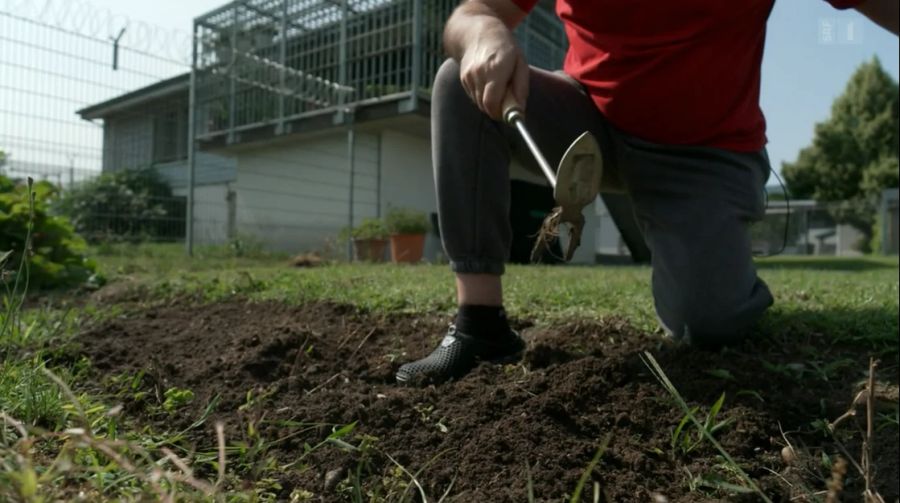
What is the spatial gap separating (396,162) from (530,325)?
606 cm

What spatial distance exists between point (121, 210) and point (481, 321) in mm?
6696

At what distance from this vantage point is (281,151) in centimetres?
861

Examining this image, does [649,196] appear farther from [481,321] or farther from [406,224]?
[406,224]

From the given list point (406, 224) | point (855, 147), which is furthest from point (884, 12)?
point (855, 147)

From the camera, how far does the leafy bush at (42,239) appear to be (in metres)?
2.86

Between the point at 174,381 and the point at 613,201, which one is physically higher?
the point at 613,201

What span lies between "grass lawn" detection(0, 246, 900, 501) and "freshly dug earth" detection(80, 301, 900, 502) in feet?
0.22

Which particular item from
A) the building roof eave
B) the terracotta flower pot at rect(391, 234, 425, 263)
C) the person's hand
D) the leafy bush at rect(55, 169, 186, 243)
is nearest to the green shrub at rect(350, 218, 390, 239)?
the terracotta flower pot at rect(391, 234, 425, 263)

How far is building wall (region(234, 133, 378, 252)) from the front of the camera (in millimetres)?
7703

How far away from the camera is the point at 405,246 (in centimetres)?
641

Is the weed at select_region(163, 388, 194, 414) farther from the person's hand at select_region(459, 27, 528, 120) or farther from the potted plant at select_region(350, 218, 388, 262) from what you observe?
the potted plant at select_region(350, 218, 388, 262)

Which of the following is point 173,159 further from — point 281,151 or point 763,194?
point 763,194

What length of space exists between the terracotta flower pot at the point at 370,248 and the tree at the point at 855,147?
20.0 m

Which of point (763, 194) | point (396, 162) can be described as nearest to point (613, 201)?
point (763, 194)
